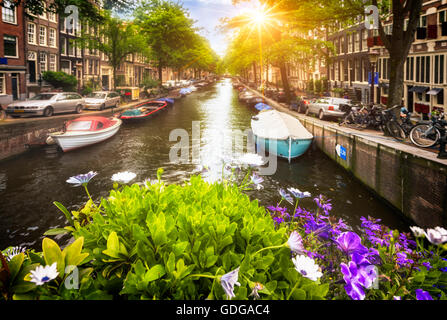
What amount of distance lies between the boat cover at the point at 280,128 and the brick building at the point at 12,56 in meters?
23.6

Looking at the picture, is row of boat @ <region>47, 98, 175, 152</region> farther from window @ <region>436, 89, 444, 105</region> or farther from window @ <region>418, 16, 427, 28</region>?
window @ <region>418, 16, 427, 28</region>

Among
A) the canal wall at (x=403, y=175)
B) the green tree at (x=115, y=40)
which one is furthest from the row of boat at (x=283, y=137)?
the green tree at (x=115, y=40)

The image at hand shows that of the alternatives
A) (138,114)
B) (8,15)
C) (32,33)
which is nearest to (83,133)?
(138,114)

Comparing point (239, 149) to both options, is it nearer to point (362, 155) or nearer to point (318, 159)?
point (318, 159)

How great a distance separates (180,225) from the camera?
1858mm

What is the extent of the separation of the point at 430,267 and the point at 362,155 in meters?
9.78

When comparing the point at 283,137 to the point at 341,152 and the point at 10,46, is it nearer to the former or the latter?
the point at 341,152

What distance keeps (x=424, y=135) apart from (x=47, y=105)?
22883 millimetres

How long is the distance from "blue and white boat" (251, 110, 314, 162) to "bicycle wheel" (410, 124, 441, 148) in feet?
14.9

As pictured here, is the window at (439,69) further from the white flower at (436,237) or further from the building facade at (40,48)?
the building facade at (40,48)

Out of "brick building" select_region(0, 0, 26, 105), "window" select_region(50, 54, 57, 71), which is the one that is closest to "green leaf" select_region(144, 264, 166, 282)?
"brick building" select_region(0, 0, 26, 105)

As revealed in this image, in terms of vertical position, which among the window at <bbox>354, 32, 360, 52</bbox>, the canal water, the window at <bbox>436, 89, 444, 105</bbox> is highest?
the window at <bbox>354, 32, 360, 52</bbox>

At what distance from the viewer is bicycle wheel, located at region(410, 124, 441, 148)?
10523 millimetres

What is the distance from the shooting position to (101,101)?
27516mm
